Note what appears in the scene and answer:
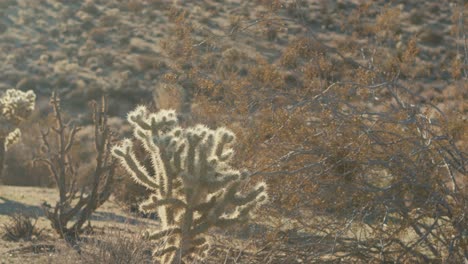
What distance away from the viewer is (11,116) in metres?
17.0

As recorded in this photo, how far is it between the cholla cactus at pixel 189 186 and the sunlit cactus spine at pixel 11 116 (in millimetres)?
8970

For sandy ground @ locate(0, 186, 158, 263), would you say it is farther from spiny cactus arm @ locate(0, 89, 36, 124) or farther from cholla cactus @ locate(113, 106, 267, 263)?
spiny cactus arm @ locate(0, 89, 36, 124)

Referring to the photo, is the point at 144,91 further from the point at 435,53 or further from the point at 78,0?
the point at 78,0

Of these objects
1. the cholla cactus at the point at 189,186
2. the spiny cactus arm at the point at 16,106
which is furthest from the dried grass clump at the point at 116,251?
the spiny cactus arm at the point at 16,106

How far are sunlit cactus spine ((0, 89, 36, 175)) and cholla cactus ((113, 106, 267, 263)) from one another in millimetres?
8970

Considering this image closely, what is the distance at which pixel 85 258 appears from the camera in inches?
291

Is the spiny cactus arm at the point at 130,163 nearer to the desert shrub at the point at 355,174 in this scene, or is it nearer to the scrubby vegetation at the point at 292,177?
the scrubby vegetation at the point at 292,177

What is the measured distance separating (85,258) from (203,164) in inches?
56.3

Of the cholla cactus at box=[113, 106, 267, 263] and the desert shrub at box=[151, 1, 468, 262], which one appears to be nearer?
the cholla cactus at box=[113, 106, 267, 263]

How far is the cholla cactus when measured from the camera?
7980 mm

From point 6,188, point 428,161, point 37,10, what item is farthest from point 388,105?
point 37,10

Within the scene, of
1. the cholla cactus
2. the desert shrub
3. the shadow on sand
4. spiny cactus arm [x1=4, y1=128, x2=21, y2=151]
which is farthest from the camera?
spiny cactus arm [x1=4, y1=128, x2=21, y2=151]

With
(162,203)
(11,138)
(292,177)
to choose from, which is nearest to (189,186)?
(162,203)

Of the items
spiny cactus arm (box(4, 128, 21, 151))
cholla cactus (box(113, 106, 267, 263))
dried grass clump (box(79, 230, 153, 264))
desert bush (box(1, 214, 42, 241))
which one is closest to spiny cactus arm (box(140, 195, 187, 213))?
cholla cactus (box(113, 106, 267, 263))
